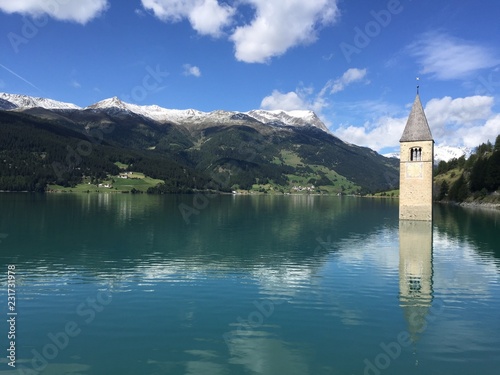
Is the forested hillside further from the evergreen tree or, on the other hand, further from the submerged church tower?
the submerged church tower

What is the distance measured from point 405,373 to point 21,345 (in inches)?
631

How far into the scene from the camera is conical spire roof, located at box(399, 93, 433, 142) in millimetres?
73500

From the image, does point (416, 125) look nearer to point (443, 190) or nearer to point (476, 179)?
point (476, 179)

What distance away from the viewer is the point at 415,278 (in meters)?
31.0

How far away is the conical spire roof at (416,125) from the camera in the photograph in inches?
2894

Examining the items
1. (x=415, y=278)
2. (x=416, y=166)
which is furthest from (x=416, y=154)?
(x=415, y=278)

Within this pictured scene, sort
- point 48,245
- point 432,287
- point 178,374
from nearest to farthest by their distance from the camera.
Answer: point 178,374, point 432,287, point 48,245

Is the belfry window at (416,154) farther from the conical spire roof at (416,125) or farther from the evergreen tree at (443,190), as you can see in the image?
the evergreen tree at (443,190)

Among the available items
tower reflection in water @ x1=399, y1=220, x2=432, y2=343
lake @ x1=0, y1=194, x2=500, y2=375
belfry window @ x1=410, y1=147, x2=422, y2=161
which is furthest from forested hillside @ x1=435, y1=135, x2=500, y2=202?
lake @ x1=0, y1=194, x2=500, y2=375

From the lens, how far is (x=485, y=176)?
436 feet

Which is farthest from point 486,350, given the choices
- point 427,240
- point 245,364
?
point 427,240

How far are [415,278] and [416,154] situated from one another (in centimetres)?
4789

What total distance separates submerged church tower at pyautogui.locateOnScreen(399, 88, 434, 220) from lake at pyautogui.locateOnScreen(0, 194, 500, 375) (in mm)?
26952

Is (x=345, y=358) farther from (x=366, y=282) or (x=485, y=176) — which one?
(x=485, y=176)
